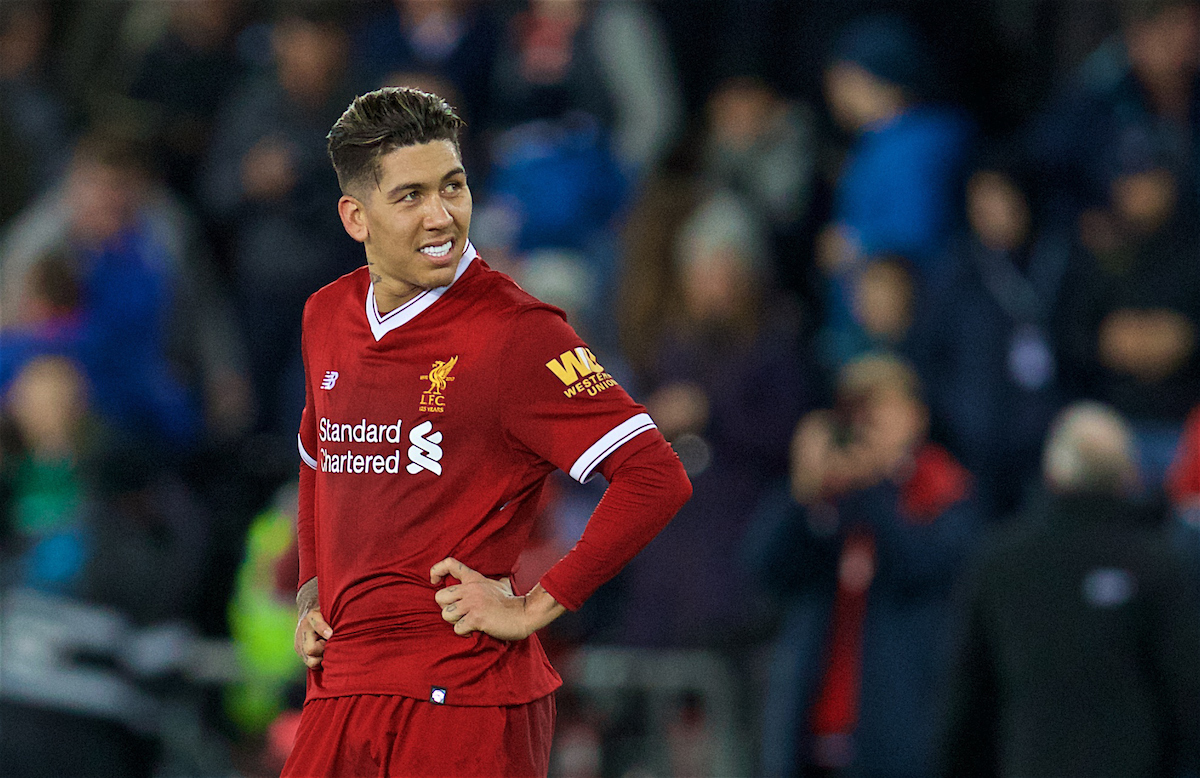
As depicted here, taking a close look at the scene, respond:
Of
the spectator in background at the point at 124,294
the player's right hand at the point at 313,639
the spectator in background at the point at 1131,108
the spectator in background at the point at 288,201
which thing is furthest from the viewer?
the spectator in background at the point at 288,201

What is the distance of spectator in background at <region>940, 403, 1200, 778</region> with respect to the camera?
621cm

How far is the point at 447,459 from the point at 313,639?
57 centimetres

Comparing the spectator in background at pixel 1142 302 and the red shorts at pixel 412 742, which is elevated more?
the spectator in background at pixel 1142 302

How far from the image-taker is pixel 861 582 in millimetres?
7453

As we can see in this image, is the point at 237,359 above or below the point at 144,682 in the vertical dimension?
above

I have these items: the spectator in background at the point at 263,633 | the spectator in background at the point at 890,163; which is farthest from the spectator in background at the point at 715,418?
the spectator in background at the point at 263,633

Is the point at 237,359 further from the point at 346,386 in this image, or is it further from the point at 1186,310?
the point at 346,386

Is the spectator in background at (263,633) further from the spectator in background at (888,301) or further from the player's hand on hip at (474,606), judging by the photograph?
the player's hand on hip at (474,606)

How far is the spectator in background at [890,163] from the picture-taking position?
8.94m

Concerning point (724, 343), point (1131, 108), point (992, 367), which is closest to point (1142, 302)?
point (992, 367)

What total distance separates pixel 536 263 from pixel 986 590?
10.7ft

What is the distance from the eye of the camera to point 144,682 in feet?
24.9

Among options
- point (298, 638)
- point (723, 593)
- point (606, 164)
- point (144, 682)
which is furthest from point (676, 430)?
point (298, 638)

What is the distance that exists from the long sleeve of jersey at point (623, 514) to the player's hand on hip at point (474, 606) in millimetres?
102
